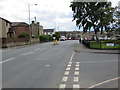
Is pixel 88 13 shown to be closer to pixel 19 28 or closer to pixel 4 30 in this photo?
pixel 4 30

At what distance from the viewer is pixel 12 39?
4034 cm

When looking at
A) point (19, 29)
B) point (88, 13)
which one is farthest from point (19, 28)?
point (88, 13)

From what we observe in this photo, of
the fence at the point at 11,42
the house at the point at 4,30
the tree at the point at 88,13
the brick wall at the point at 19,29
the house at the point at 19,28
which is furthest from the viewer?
the brick wall at the point at 19,29

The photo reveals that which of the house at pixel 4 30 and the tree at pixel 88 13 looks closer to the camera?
the tree at pixel 88 13

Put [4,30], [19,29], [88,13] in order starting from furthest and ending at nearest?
[19,29] → [4,30] → [88,13]

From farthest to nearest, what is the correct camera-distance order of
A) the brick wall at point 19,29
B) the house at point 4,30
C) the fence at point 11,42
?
1. the brick wall at point 19,29
2. the house at point 4,30
3. the fence at point 11,42

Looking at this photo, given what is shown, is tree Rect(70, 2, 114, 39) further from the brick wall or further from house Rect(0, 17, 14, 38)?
the brick wall

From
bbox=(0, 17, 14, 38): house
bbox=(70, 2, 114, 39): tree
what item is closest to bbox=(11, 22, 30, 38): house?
bbox=(0, 17, 14, 38): house

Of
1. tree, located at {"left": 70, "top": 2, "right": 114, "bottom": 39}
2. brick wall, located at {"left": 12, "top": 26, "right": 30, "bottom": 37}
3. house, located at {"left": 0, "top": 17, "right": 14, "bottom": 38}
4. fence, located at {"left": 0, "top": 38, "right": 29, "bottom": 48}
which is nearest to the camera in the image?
fence, located at {"left": 0, "top": 38, "right": 29, "bottom": 48}

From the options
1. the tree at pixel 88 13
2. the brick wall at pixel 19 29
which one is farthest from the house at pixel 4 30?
the tree at pixel 88 13

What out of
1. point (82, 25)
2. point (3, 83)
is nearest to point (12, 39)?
point (82, 25)

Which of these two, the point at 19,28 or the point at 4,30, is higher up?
the point at 19,28

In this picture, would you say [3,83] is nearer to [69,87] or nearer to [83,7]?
[69,87]

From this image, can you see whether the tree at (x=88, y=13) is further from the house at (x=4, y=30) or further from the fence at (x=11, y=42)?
the house at (x=4, y=30)
